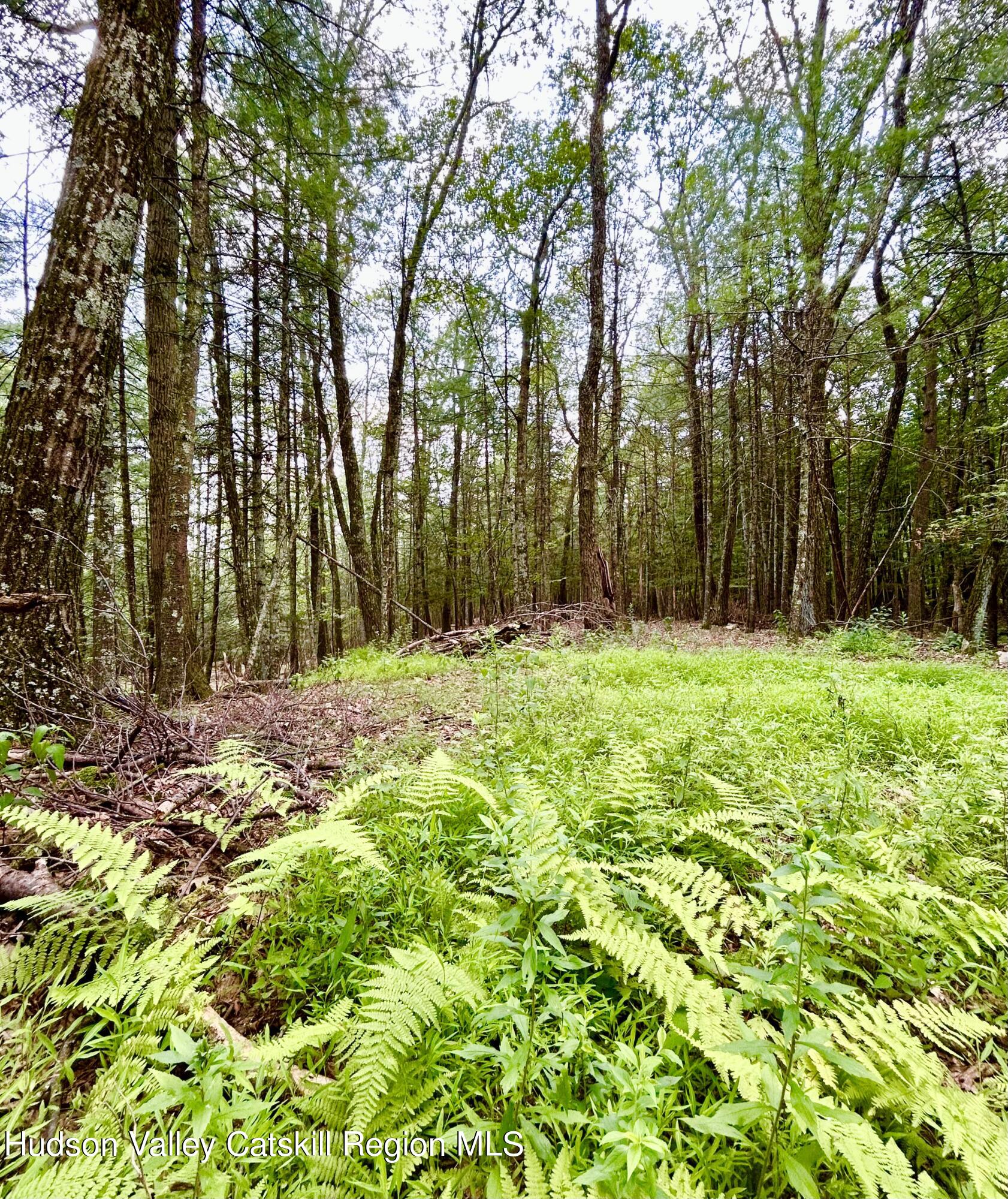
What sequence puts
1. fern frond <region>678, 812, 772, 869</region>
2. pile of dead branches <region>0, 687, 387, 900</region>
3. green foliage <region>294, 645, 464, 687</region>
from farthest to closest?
green foliage <region>294, 645, 464, 687</region> → pile of dead branches <region>0, 687, 387, 900</region> → fern frond <region>678, 812, 772, 869</region>

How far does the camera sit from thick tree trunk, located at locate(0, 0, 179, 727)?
2.71m

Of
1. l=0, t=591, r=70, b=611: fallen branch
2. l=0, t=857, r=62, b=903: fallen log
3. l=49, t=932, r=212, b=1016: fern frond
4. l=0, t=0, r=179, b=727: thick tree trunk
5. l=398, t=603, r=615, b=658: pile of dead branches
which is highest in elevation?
l=0, t=0, r=179, b=727: thick tree trunk

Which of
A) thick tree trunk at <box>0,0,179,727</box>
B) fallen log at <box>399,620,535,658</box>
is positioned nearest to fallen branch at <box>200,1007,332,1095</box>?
thick tree trunk at <box>0,0,179,727</box>

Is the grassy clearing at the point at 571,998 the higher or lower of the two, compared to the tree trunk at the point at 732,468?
lower

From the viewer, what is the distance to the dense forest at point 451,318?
9.78 feet

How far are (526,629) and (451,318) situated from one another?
38.0ft

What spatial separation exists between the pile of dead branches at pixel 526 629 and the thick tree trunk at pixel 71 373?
15.1 ft

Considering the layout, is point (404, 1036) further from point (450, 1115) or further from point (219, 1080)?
point (219, 1080)

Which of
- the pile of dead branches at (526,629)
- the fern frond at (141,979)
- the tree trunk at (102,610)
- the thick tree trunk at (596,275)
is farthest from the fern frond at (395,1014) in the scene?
the thick tree trunk at (596,275)

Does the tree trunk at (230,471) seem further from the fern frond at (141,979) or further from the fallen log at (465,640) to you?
the fern frond at (141,979)

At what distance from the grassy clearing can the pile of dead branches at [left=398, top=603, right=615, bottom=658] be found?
15.4 ft

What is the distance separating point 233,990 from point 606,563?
9396 millimetres

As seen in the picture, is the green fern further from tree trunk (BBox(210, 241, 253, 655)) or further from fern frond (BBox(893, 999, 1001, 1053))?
tree trunk (BBox(210, 241, 253, 655))

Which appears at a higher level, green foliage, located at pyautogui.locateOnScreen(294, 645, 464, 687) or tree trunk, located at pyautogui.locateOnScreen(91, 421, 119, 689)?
tree trunk, located at pyautogui.locateOnScreen(91, 421, 119, 689)
